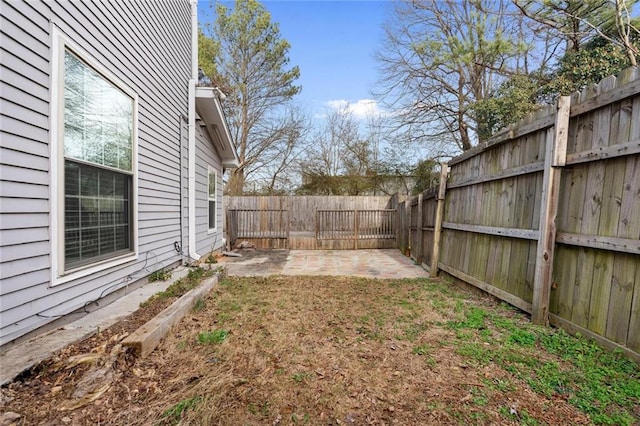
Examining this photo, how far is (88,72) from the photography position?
2953 mm

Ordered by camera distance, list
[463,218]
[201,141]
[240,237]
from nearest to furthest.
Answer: [463,218]
[201,141]
[240,237]

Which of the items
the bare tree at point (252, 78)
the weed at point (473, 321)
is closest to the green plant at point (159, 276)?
the weed at point (473, 321)

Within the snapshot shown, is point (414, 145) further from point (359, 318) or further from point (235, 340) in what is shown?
point (235, 340)

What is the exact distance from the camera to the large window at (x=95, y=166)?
269 cm

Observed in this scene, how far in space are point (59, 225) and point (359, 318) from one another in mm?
2811

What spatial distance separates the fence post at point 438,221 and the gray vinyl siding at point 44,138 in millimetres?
4356

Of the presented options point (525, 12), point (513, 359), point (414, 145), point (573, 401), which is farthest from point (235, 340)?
point (414, 145)

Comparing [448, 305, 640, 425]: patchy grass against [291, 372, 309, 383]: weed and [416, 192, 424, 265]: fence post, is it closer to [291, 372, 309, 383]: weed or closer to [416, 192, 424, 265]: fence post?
[291, 372, 309, 383]: weed

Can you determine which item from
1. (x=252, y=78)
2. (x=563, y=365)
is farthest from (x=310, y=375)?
(x=252, y=78)

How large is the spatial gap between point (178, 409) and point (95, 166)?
2528 millimetres

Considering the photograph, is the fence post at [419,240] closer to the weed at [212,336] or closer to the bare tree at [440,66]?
the weed at [212,336]

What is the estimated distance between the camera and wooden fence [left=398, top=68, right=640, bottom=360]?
7.09ft

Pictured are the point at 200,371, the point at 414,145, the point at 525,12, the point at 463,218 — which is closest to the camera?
the point at 200,371

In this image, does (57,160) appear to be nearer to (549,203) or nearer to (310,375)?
(310,375)
